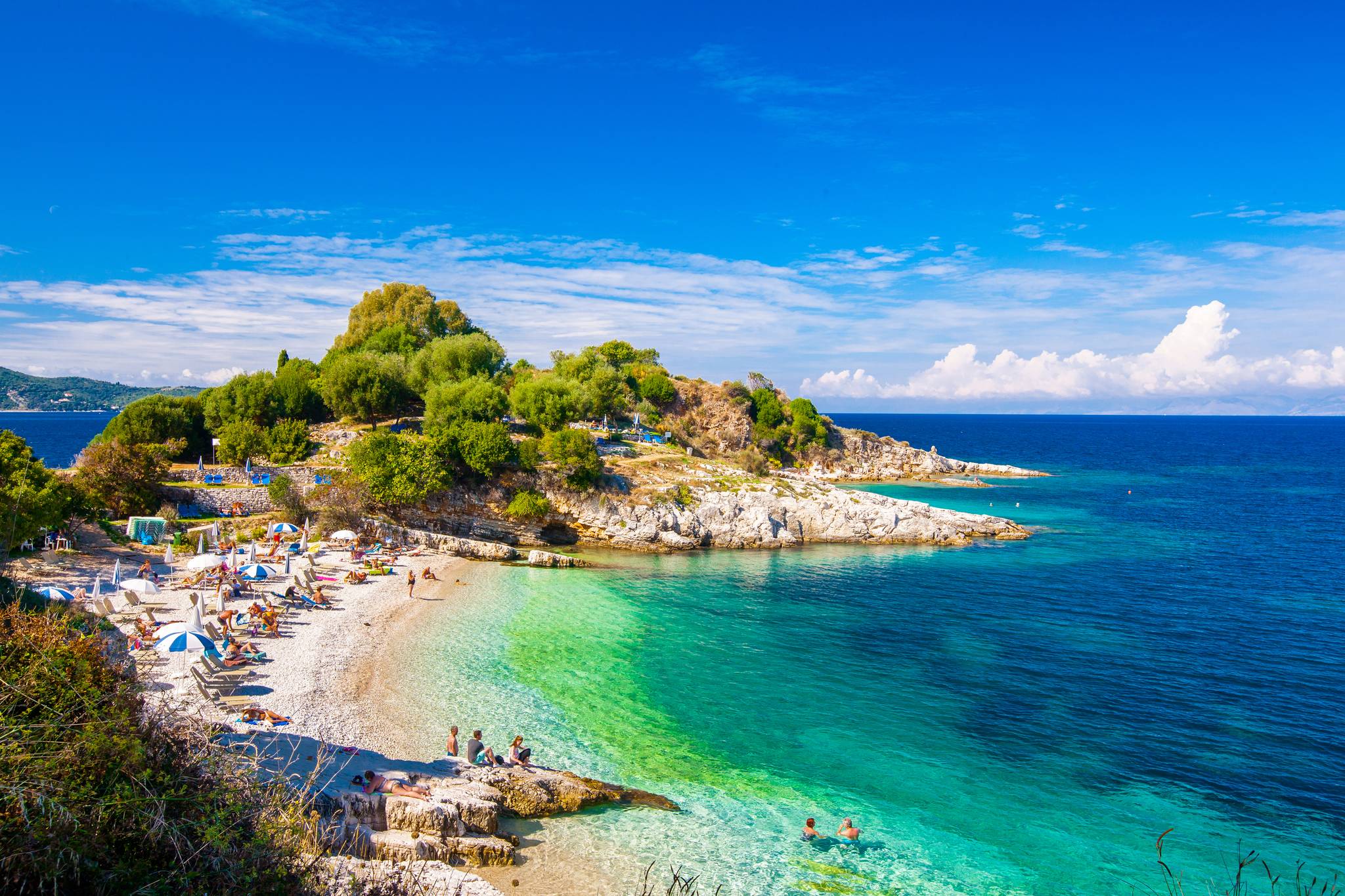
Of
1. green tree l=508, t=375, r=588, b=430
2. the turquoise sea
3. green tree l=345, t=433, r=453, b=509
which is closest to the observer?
the turquoise sea

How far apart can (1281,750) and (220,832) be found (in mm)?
29699

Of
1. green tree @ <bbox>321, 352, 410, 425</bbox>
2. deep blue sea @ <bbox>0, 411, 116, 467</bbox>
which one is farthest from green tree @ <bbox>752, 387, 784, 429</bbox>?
deep blue sea @ <bbox>0, 411, 116, 467</bbox>

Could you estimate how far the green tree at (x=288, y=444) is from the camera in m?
54.1

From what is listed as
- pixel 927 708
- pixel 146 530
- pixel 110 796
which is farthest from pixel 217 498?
pixel 927 708

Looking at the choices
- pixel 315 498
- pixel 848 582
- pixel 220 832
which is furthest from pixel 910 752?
pixel 315 498

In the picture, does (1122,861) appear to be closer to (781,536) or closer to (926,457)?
(781,536)

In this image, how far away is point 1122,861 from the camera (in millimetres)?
16906

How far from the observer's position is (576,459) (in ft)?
181

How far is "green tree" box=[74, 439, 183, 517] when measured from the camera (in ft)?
135

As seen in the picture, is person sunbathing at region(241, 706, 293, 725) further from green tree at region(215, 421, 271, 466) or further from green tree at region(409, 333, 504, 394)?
green tree at region(409, 333, 504, 394)

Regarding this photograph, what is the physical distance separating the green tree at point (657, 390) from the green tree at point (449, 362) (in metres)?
34.4

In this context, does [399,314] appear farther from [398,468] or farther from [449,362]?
[398,468]

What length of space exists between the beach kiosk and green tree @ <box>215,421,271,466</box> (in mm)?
13072

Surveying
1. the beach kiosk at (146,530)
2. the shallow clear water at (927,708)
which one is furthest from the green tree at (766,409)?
the beach kiosk at (146,530)
